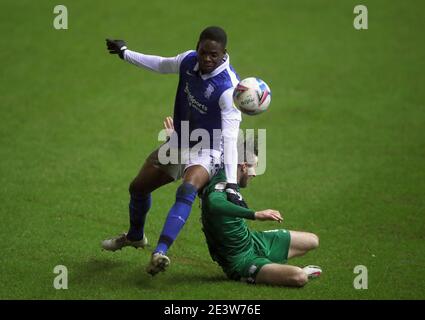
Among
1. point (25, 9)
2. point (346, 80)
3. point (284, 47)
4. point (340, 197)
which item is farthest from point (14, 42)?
point (340, 197)

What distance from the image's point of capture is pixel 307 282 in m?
7.71

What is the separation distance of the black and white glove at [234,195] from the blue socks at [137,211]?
1.29 metres

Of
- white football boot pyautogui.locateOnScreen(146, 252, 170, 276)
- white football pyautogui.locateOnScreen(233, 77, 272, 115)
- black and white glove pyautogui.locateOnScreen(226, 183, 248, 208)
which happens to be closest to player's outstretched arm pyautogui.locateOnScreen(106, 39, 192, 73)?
white football pyautogui.locateOnScreen(233, 77, 272, 115)

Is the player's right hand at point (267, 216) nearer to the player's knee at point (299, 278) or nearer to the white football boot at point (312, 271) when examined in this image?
the player's knee at point (299, 278)

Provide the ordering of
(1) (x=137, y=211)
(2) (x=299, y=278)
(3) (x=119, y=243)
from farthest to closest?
(3) (x=119, y=243)
(1) (x=137, y=211)
(2) (x=299, y=278)

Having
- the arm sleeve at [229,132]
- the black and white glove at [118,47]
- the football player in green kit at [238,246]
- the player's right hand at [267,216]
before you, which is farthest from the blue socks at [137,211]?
the player's right hand at [267,216]

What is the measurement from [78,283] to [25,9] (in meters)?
10.8

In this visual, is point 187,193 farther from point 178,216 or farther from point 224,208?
point 224,208

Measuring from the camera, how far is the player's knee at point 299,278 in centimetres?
744

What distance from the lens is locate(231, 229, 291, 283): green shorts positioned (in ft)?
24.8

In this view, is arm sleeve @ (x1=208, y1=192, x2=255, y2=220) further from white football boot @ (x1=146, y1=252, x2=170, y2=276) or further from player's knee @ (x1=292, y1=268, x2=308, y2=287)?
player's knee @ (x1=292, y1=268, x2=308, y2=287)

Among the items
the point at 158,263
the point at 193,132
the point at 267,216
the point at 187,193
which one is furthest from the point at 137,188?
the point at 267,216

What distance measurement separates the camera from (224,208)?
23.7ft

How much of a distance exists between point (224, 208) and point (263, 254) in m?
0.86
